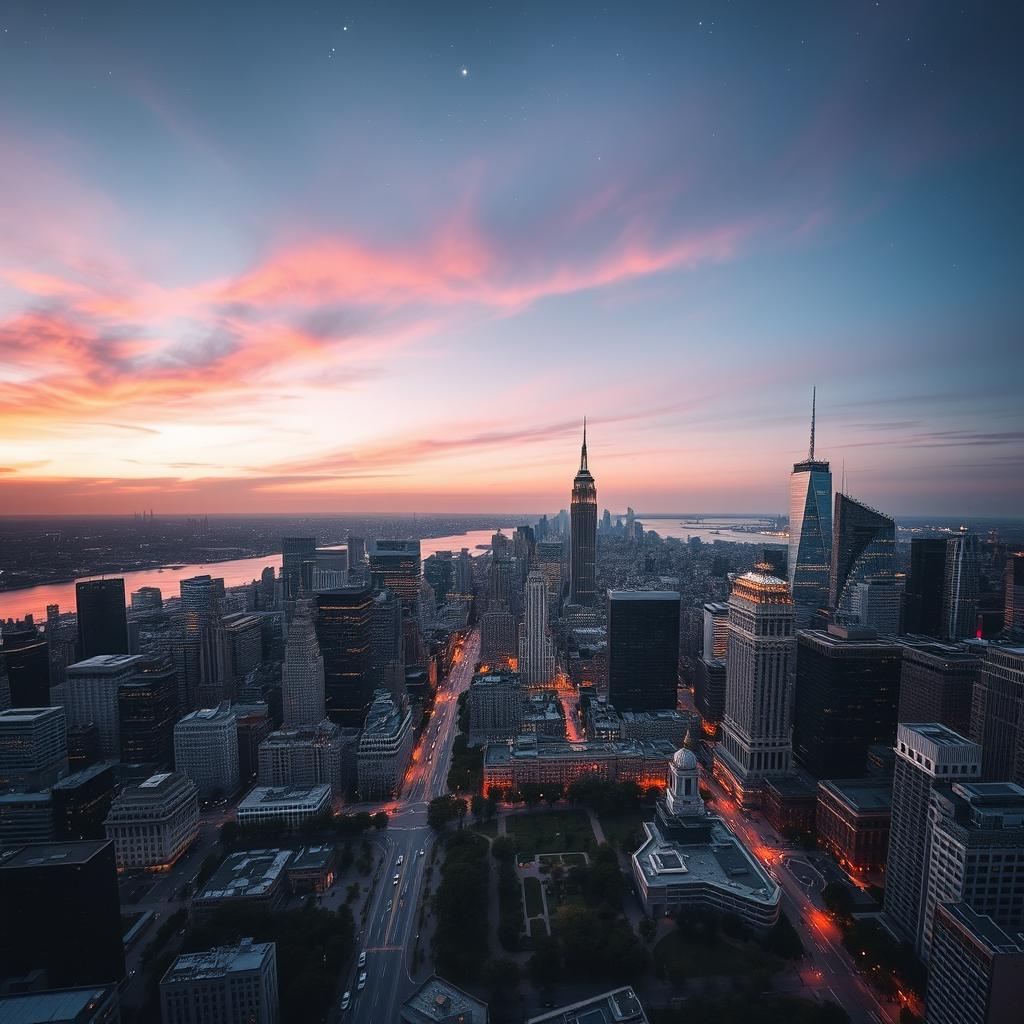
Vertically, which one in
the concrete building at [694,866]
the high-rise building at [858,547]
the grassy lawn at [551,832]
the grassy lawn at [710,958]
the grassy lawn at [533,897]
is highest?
the high-rise building at [858,547]

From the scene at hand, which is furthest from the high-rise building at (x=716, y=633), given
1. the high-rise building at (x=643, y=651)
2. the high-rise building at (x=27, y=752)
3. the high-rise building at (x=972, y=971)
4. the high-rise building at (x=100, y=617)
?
the high-rise building at (x=100, y=617)

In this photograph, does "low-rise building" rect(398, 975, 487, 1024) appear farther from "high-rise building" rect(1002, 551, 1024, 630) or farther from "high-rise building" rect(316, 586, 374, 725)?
"high-rise building" rect(1002, 551, 1024, 630)

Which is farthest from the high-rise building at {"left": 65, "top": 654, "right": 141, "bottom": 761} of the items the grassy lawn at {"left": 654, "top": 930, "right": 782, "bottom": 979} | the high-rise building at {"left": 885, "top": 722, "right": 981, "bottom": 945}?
the high-rise building at {"left": 885, "top": 722, "right": 981, "bottom": 945}

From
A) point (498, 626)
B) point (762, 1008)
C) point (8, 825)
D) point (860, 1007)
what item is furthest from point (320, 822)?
point (498, 626)

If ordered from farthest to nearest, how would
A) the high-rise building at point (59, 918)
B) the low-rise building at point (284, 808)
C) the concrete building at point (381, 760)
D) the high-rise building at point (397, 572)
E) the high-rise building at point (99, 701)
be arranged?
1. the high-rise building at point (397, 572)
2. the high-rise building at point (99, 701)
3. the concrete building at point (381, 760)
4. the low-rise building at point (284, 808)
5. the high-rise building at point (59, 918)

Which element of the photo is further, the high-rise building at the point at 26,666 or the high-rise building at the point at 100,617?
the high-rise building at the point at 100,617

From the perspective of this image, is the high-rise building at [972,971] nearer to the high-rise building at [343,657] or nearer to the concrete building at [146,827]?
the concrete building at [146,827]

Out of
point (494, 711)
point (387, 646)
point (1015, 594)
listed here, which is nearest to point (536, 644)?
point (494, 711)

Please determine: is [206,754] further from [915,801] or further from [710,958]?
[915,801]
